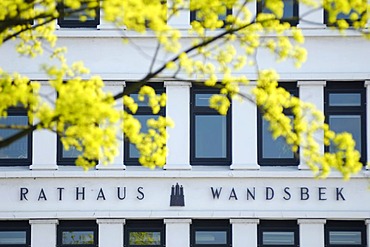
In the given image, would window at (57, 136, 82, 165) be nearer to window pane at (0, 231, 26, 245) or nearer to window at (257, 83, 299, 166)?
window pane at (0, 231, 26, 245)

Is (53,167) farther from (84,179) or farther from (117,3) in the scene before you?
(117,3)

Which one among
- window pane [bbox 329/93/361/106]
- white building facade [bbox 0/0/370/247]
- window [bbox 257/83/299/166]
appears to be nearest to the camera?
white building facade [bbox 0/0/370/247]

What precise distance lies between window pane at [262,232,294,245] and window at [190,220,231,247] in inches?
27.8

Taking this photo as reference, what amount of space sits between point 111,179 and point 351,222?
4653mm

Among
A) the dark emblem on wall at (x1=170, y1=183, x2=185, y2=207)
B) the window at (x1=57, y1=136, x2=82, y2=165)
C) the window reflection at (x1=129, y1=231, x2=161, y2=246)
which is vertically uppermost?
the window at (x1=57, y1=136, x2=82, y2=165)

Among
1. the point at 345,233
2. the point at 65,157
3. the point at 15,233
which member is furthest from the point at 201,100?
the point at 15,233

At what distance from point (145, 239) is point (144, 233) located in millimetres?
122

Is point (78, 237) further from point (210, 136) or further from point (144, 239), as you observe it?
point (210, 136)

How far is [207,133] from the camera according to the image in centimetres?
2275

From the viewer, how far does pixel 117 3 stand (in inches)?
433

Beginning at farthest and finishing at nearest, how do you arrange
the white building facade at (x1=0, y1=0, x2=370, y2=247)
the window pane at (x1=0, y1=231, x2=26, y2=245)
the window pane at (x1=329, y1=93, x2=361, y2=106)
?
the window pane at (x1=0, y1=231, x2=26, y2=245) → the window pane at (x1=329, y1=93, x2=361, y2=106) → the white building facade at (x1=0, y1=0, x2=370, y2=247)

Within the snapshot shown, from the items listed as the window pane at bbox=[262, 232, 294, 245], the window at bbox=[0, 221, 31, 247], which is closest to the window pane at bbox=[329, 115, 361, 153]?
the window pane at bbox=[262, 232, 294, 245]

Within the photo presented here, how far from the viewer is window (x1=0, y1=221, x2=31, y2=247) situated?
74.9 feet

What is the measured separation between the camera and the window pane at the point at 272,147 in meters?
22.8
